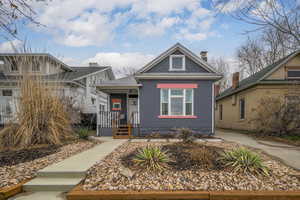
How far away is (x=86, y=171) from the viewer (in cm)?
326

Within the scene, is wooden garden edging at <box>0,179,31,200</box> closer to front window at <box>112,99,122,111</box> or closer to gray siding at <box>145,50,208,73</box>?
gray siding at <box>145,50,208,73</box>

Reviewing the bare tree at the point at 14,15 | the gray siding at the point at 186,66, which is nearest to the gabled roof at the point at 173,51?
the gray siding at the point at 186,66

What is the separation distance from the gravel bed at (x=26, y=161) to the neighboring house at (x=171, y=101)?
3696 millimetres

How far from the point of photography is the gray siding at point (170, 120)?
8383 millimetres

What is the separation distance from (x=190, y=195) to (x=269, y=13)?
8.29m

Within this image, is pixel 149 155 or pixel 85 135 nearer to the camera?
pixel 149 155

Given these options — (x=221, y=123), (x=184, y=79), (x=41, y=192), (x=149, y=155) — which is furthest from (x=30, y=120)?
(x=221, y=123)

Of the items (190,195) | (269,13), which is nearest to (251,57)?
(269,13)

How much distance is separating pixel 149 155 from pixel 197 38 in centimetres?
885

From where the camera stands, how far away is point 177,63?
28.9ft

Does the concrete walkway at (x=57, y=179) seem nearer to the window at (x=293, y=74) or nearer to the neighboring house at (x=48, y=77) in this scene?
the neighboring house at (x=48, y=77)

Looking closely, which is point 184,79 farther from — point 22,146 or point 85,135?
point 22,146

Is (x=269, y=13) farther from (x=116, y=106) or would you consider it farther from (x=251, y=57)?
(x=251, y=57)

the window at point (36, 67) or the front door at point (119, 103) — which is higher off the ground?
the window at point (36, 67)
